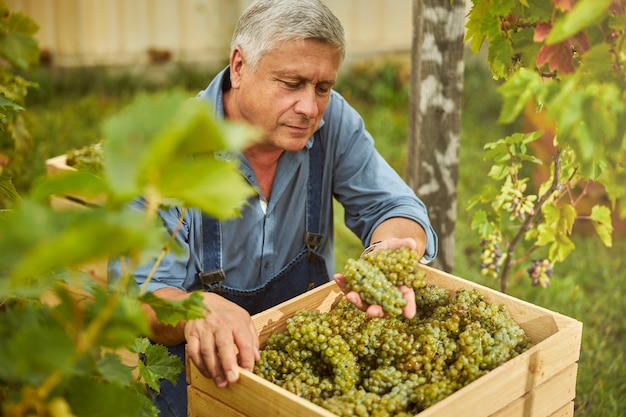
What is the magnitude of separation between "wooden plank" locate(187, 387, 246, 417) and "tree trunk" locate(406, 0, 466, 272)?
65.7 inches

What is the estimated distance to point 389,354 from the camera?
200 centimetres

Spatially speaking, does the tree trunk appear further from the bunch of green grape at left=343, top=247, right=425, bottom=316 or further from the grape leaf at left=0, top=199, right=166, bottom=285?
the grape leaf at left=0, top=199, right=166, bottom=285

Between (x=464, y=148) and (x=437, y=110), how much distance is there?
2.74 meters

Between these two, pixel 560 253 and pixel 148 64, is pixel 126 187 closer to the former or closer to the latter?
pixel 560 253

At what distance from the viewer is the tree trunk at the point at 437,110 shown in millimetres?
3176

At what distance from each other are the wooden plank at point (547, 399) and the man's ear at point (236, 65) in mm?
1380

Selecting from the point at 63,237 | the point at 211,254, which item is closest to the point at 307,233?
the point at 211,254

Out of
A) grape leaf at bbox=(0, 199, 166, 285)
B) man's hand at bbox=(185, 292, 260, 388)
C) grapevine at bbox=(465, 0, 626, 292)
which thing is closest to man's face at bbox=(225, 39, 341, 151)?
grapevine at bbox=(465, 0, 626, 292)

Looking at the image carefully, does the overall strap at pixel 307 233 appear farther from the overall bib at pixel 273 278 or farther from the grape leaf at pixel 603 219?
the grape leaf at pixel 603 219

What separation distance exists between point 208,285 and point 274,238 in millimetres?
314

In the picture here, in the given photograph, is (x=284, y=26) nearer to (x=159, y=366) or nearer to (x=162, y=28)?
(x=159, y=366)

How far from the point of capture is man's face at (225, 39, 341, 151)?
8.06 ft

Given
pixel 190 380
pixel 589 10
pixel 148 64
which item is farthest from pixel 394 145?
pixel 589 10

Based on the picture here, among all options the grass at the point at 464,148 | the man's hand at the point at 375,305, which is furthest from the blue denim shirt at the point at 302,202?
the grass at the point at 464,148
